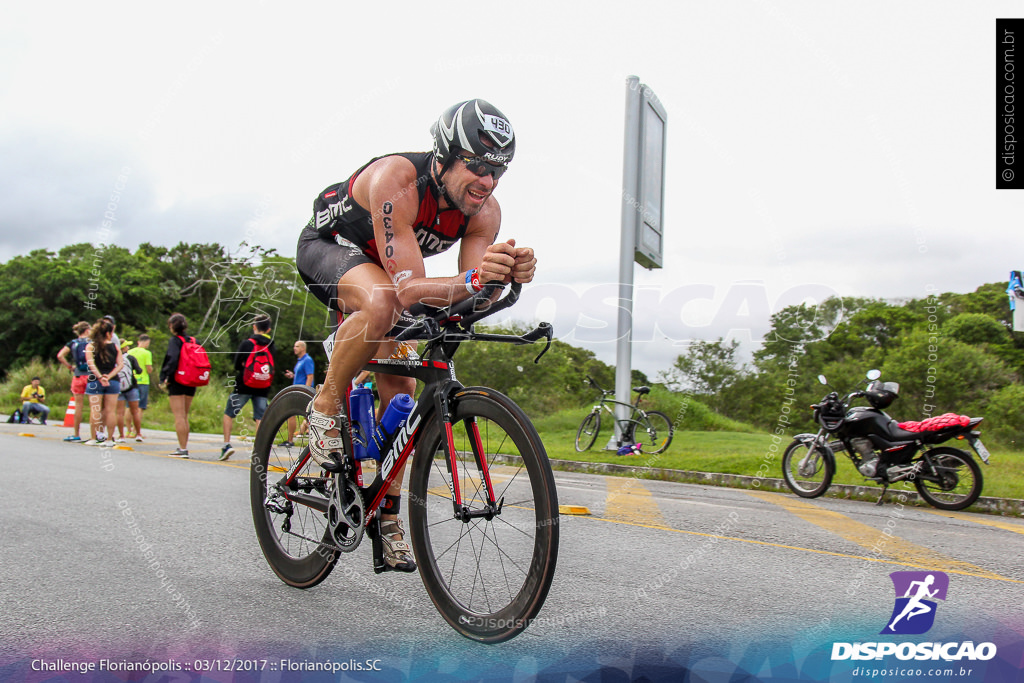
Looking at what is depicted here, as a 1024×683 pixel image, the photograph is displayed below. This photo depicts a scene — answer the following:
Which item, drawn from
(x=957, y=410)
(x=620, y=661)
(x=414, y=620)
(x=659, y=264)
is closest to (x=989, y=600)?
(x=620, y=661)

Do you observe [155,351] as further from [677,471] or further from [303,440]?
[303,440]

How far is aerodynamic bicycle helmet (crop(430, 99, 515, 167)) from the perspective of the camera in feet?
8.38

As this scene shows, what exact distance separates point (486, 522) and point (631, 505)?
398cm

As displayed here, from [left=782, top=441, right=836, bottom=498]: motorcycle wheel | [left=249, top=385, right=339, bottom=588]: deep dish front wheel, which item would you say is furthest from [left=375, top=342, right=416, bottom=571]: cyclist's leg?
[left=782, top=441, right=836, bottom=498]: motorcycle wheel

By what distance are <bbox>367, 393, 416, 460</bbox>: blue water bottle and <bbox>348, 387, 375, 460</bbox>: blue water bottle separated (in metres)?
0.04

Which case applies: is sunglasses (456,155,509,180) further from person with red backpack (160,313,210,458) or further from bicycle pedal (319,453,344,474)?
person with red backpack (160,313,210,458)

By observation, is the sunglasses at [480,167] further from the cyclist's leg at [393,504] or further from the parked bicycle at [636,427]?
the parked bicycle at [636,427]

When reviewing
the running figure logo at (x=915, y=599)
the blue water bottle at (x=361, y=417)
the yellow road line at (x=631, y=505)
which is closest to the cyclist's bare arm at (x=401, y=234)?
the blue water bottle at (x=361, y=417)

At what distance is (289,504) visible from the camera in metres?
3.39

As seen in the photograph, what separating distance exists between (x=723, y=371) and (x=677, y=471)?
6.42 m

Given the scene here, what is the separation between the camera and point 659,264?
14883 mm

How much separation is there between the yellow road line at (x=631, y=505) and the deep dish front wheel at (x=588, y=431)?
13.6 ft

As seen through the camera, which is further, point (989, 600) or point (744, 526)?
point (744, 526)

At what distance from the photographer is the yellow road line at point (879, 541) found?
4.20 metres
